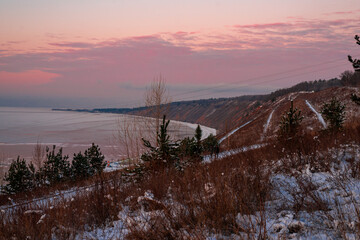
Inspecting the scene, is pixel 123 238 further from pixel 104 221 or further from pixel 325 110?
pixel 325 110

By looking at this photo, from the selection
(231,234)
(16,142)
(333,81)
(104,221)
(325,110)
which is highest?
(333,81)

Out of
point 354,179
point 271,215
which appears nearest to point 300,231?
point 271,215

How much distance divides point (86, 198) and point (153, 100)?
44.2 ft

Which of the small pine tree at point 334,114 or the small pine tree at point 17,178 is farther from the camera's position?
the small pine tree at point 17,178

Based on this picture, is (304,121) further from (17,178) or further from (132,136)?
(17,178)

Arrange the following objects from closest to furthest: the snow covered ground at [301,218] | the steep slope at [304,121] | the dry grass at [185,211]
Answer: the snow covered ground at [301,218] → the dry grass at [185,211] → the steep slope at [304,121]

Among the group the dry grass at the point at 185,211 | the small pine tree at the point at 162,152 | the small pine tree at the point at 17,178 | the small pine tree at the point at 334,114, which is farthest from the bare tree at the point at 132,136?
the small pine tree at the point at 17,178

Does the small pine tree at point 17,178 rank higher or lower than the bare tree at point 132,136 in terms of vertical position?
lower

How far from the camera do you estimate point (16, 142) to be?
9100cm

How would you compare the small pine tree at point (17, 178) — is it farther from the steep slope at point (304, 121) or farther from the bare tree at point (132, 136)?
the steep slope at point (304, 121)

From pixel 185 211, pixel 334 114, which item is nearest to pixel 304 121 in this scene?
pixel 334 114

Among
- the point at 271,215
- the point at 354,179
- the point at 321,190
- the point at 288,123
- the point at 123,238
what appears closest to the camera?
the point at 123,238

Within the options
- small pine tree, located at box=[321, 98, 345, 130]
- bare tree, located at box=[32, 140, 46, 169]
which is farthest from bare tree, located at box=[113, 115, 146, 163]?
bare tree, located at box=[32, 140, 46, 169]

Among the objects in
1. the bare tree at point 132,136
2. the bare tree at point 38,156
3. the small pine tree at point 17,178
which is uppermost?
the bare tree at point 132,136
